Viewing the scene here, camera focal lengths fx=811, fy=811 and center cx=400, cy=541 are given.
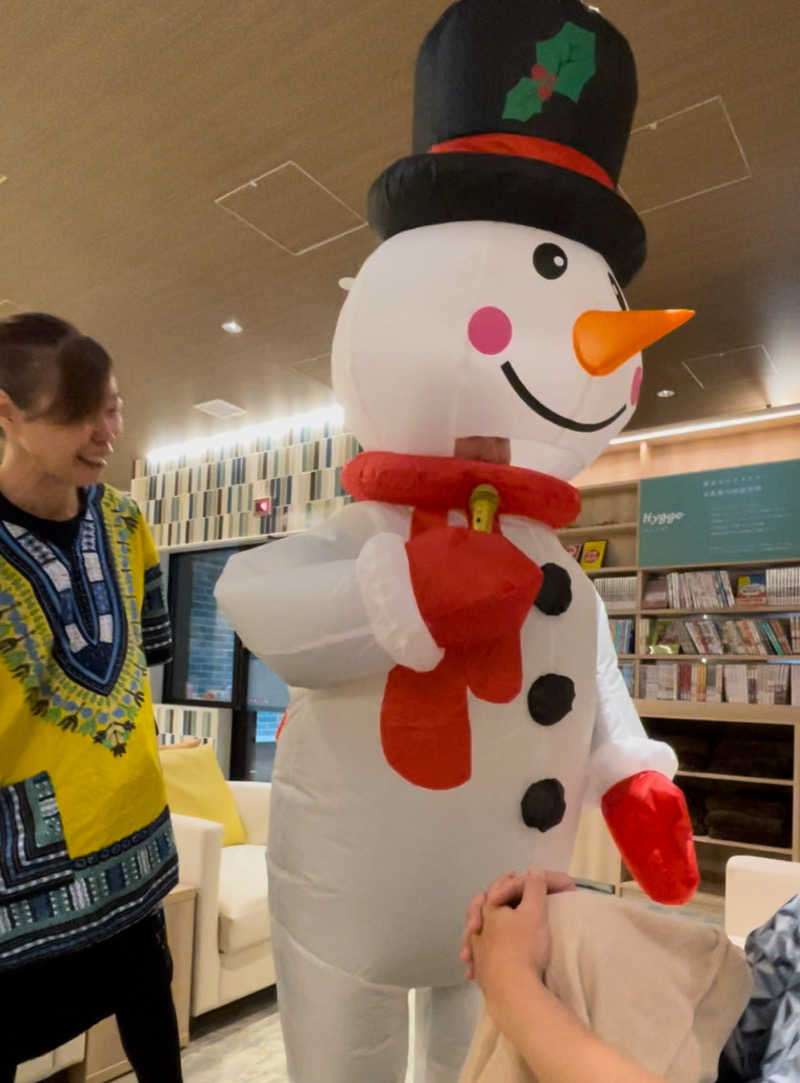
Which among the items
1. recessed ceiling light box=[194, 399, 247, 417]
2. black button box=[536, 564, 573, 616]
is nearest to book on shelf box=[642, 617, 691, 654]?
recessed ceiling light box=[194, 399, 247, 417]

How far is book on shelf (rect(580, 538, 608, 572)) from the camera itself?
520cm

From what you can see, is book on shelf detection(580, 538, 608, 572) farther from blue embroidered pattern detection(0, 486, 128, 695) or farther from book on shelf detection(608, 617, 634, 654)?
blue embroidered pattern detection(0, 486, 128, 695)

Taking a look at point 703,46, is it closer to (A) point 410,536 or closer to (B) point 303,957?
(A) point 410,536

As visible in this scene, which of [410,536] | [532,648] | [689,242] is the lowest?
[532,648]

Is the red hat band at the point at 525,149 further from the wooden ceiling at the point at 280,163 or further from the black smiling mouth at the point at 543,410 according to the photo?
the wooden ceiling at the point at 280,163

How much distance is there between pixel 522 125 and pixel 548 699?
81 centimetres

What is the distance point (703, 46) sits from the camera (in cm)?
229

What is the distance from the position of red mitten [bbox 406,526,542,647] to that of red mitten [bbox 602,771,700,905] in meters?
0.39

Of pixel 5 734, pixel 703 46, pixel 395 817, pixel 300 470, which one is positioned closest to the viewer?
pixel 5 734

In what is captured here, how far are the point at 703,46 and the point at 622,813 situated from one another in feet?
7.12

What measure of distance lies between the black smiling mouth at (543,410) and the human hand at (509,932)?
0.61 meters

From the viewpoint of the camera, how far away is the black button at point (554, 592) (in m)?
1.12

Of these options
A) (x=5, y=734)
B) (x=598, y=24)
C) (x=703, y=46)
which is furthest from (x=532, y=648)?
(x=703, y=46)

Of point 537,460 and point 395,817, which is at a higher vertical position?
point 537,460
